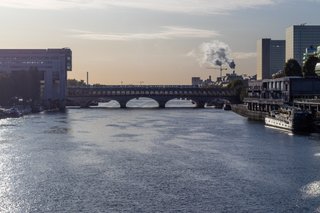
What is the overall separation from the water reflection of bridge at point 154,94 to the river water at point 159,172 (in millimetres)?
57972

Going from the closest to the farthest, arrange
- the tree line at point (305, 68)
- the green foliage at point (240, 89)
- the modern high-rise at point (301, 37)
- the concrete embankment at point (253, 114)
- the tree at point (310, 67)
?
the concrete embankment at point (253, 114) < the tree at point (310, 67) < the tree line at point (305, 68) < the green foliage at point (240, 89) < the modern high-rise at point (301, 37)

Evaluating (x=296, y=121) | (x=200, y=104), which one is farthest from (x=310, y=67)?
(x=296, y=121)

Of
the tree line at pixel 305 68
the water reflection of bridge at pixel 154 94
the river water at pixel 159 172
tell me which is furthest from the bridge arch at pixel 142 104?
the river water at pixel 159 172

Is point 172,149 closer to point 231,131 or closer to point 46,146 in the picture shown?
point 46,146

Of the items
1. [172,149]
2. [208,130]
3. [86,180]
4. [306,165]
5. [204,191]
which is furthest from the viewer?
[208,130]

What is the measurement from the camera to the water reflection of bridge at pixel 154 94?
10244 cm

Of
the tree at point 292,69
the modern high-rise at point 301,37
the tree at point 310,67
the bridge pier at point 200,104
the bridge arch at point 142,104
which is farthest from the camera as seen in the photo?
the modern high-rise at point 301,37

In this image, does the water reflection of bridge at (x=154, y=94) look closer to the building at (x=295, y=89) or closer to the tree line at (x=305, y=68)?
the tree line at (x=305, y=68)

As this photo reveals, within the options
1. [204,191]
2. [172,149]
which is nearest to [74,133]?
[172,149]

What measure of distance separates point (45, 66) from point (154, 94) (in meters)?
17.5

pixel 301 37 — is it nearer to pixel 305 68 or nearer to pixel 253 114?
pixel 305 68

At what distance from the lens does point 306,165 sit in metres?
28.8

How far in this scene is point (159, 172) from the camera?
27.1 meters

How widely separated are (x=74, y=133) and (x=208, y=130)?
33.0 feet
